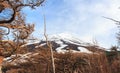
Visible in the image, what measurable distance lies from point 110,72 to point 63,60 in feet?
43.8

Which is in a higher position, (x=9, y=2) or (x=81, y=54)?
(x=9, y=2)

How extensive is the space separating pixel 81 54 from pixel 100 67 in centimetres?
1460

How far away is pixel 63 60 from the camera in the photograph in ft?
119

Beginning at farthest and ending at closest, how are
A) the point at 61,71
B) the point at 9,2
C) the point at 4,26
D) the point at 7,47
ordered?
the point at 61,71 → the point at 7,47 → the point at 4,26 → the point at 9,2

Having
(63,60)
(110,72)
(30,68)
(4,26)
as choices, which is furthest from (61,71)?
(110,72)

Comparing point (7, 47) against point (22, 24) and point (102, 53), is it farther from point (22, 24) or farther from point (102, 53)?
point (102, 53)

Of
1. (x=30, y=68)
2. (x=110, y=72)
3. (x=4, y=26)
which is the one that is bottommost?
(x=30, y=68)

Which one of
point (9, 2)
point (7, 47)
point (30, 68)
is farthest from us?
point (30, 68)

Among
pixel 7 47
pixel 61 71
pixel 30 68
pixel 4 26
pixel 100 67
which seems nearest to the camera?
pixel 100 67

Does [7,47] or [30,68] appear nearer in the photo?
[7,47]

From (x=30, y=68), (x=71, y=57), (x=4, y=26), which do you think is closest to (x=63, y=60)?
(x=71, y=57)

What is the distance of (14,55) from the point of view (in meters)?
31.6

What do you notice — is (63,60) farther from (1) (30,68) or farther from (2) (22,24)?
(2) (22,24)

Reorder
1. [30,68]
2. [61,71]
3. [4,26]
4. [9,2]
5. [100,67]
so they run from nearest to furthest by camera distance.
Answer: [100,67] < [9,2] < [4,26] < [61,71] < [30,68]
